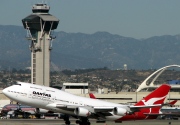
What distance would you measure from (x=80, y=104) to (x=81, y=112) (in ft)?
8.42

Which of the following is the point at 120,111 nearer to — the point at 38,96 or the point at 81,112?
the point at 81,112

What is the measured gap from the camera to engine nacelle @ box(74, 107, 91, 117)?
9500cm

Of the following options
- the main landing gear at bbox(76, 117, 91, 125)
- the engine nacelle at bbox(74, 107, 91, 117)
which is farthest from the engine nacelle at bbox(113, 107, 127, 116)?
the main landing gear at bbox(76, 117, 91, 125)

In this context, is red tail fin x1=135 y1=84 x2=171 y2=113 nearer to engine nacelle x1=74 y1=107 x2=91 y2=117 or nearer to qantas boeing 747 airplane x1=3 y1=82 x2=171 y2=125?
qantas boeing 747 airplane x1=3 y1=82 x2=171 y2=125

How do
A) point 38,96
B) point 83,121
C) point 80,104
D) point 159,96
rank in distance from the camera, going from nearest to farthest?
1. point 38,96
2. point 159,96
3. point 83,121
4. point 80,104

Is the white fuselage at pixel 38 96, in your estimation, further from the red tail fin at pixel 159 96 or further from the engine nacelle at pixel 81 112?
the red tail fin at pixel 159 96

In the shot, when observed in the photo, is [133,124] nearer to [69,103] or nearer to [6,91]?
[69,103]

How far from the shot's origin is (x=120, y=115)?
95812 mm

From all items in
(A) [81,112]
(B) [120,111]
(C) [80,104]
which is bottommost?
(A) [81,112]

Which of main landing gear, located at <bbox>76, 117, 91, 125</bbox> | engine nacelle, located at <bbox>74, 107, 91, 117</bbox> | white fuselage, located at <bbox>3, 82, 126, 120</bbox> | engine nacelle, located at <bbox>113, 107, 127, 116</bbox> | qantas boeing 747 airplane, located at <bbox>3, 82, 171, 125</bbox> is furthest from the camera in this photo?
main landing gear, located at <bbox>76, 117, 91, 125</bbox>

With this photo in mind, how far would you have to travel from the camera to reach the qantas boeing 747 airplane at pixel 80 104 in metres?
94.1

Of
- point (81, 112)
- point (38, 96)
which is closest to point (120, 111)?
point (81, 112)

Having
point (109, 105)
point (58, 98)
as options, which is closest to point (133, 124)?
point (109, 105)

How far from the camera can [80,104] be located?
97375mm
